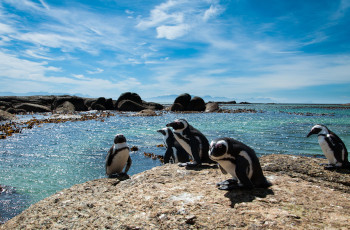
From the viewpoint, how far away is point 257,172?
392 centimetres

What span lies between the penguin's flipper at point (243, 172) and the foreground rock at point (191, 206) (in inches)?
5.1

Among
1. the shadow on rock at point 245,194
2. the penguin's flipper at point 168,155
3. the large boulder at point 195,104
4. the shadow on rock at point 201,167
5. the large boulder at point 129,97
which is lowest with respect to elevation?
the penguin's flipper at point 168,155

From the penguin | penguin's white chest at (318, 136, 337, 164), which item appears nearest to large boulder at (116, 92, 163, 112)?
the penguin

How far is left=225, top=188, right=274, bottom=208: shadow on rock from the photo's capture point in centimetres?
348

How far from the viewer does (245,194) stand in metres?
3.66

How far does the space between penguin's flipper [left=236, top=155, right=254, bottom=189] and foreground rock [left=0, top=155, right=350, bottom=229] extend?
0.42 feet

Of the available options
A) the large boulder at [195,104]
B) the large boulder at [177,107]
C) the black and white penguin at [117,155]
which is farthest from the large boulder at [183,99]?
the black and white penguin at [117,155]

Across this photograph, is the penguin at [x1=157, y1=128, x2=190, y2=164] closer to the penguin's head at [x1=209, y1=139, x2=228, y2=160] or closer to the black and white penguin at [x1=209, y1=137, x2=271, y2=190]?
the black and white penguin at [x1=209, y1=137, x2=271, y2=190]

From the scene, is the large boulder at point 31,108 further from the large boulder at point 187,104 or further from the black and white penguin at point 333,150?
the black and white penguin at point 333,150

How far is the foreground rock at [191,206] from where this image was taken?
3.02 m

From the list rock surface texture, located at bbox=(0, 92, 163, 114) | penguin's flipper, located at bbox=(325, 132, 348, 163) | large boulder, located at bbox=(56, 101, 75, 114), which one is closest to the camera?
penguin's flipper, located at bbox=(325, 132, 348, 163)

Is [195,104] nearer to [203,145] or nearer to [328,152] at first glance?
[328,152]

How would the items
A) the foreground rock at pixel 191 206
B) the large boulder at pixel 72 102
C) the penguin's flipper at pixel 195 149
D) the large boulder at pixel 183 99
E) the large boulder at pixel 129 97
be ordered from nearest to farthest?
1. the foreground rock at pixel 191 206
2. the penguin's flipper at pixel 195 149
3. the large boulder at pixel 72 102
4. the large boulder at pixel 183 99
5. the large boulder at pixel 129 97

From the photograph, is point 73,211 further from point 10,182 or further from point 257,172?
point 10,182
